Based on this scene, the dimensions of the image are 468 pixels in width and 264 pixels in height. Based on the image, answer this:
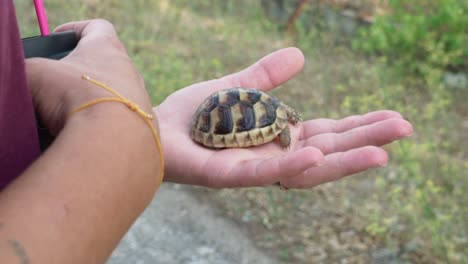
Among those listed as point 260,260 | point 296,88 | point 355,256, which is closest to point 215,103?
point 260,260

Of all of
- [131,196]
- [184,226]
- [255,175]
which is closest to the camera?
[131,196]

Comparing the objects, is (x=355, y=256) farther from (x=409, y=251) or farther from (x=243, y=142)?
(x=243, y=142)

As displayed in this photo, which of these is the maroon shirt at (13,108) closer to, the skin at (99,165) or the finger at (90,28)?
the skin at (99,165)

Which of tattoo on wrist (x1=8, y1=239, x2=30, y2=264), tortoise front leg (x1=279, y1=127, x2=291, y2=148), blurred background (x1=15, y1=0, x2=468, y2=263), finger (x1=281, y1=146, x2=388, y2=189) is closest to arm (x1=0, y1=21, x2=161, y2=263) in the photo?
tattoo on wrist (x1=8, y1=239, x2=30, y2=264)

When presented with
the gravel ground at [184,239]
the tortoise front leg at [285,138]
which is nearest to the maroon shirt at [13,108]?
the tortoise front leg at [285,138]

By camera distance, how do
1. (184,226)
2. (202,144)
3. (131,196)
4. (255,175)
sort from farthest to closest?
1. (184,226)
2. (202,144)
3. (255,175)
4. (131,196)

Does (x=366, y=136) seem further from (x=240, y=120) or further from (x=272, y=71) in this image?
(x=240, y=120)

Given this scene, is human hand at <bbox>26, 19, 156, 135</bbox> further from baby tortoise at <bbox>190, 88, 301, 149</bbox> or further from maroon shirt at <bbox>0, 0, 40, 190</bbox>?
baby tortoise at <bbox>190, 88, 301, 149</bbox>
